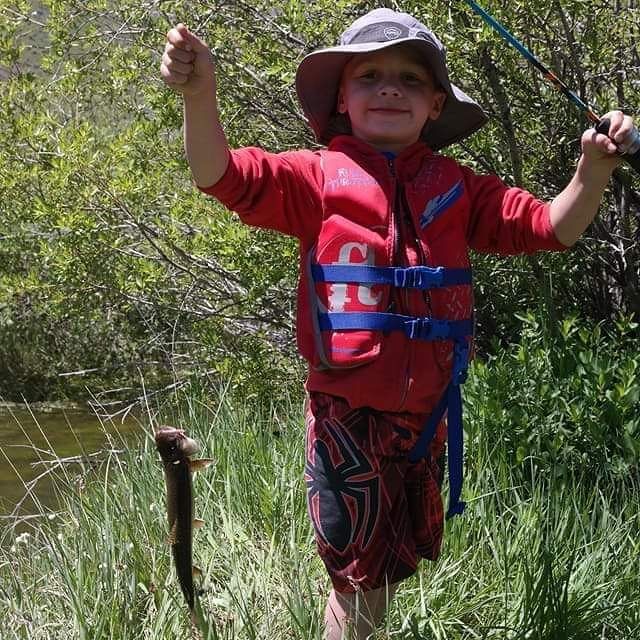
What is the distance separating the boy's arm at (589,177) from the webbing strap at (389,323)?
419mm

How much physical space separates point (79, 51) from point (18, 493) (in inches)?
106

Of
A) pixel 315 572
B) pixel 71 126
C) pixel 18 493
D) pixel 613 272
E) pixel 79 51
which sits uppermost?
pixel 79 51

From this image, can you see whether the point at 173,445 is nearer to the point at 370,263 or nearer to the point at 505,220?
the point at 370,263

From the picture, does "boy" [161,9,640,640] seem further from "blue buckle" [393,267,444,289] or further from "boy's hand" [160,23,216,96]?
"boy's hand" [160,23,216,96]

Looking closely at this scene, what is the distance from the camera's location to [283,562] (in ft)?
11.8

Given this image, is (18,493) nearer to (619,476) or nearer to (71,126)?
(71,126)

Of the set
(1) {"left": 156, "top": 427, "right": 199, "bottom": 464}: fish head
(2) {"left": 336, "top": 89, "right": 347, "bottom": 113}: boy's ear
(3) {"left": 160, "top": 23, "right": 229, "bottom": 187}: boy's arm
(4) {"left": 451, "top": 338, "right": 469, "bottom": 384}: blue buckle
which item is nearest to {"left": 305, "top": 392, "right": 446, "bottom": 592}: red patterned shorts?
(4) {"left": 451, "top": 338, "right": 469, "bottom": 384}: blue buckle

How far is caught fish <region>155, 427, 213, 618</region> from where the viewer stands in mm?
2408

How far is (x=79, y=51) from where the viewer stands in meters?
6.69

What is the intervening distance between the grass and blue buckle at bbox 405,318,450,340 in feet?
2.52

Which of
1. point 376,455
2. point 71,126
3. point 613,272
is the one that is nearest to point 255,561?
point 376,455

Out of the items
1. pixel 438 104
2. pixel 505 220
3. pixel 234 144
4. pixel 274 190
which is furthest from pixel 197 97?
pixel 234 144

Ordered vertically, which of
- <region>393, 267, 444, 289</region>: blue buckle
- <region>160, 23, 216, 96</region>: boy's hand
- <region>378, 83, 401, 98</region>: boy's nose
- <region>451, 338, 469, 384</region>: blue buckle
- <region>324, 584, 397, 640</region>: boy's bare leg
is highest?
<region>160, 23, 216, 96</region>: boy's hand

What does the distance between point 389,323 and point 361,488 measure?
42 cm
